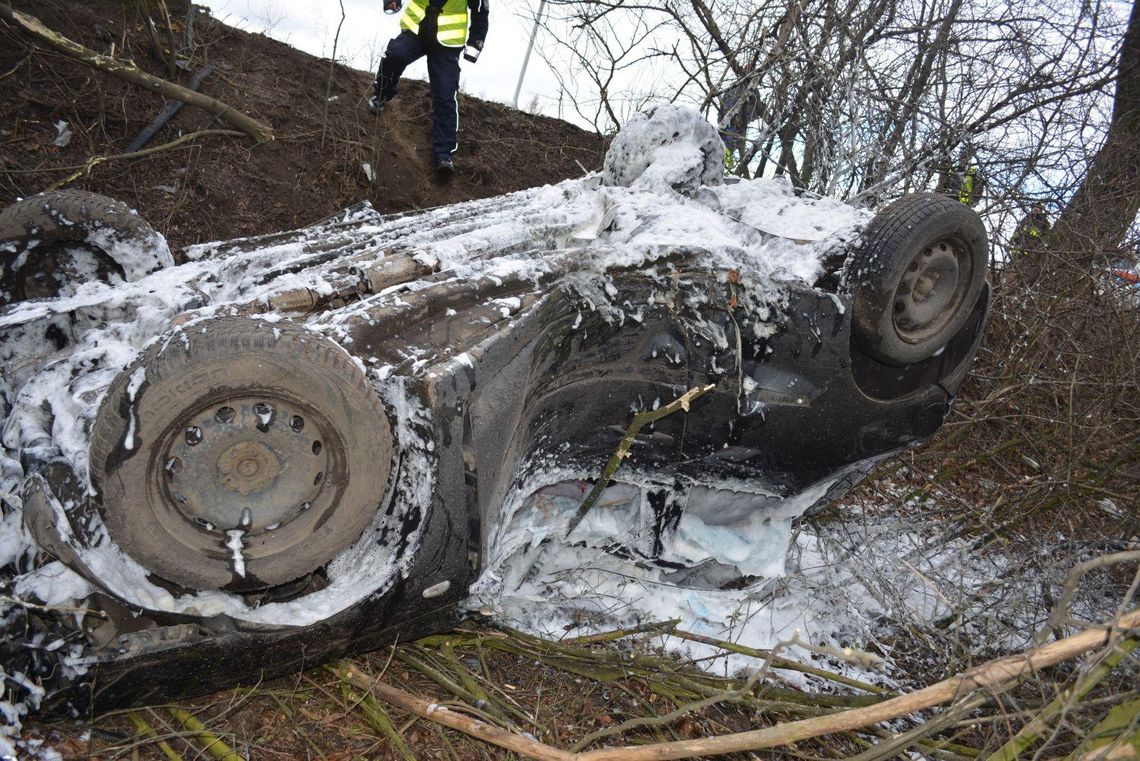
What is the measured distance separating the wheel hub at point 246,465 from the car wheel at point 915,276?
6.27 feet

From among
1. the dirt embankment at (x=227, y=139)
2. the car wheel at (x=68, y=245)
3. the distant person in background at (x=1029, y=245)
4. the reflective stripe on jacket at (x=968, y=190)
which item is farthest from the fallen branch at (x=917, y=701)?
the reflective stripe on jacket at (x=968, y=190)

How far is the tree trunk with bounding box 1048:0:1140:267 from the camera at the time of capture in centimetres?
539

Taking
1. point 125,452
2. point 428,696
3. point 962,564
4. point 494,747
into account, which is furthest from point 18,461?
point 962,564

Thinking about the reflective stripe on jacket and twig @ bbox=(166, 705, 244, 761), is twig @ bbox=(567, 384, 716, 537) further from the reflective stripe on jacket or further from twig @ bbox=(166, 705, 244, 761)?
the reflective stripe on jacket

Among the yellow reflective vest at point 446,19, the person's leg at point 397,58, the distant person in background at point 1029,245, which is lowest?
the distant person in background at point 1029,245

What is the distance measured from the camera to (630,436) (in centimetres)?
263

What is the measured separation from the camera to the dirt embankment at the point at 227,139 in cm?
546

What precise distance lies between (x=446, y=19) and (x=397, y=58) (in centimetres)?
54

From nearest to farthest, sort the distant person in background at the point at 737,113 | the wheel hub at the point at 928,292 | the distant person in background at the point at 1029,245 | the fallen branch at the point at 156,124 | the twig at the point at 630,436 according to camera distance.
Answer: the twig at the point at 630,436, the wheel hub at the point at 928,292, the distant person in background at the point at 1029,245, the fallen branch at the point at 156,124, the distant person in background at the point at 737,113

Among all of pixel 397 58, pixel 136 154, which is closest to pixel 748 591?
pixel 136 154

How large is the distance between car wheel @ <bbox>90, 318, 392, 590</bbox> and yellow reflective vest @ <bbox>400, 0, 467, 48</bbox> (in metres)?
5.12

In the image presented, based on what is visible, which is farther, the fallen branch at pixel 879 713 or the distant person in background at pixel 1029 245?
the distant person in background at pixel 1029 245

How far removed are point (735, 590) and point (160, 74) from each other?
242 inches

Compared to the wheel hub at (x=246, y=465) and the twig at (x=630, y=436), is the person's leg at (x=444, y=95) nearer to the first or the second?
the twig at (x=630, y=436)
